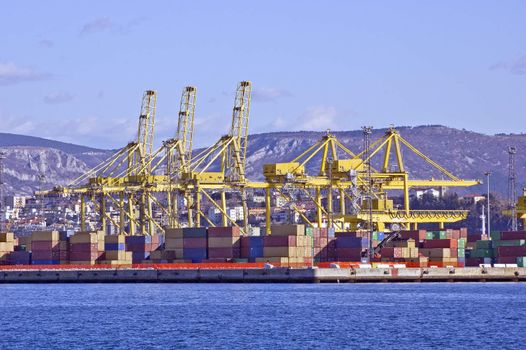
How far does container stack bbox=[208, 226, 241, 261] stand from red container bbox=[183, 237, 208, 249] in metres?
0.42

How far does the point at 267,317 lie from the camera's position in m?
71.9

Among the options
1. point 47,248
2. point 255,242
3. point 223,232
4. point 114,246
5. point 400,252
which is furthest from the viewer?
point 47,248

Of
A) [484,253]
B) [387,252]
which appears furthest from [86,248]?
[484,253]

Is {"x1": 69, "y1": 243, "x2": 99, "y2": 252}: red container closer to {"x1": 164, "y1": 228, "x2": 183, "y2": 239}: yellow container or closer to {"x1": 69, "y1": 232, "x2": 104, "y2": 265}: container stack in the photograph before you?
{"x1": 69, "y1": 232, "x2": 104, "y2": 265}: container stack

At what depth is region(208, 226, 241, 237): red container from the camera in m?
109

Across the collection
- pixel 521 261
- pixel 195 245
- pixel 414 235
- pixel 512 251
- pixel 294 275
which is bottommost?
pixel 294 275

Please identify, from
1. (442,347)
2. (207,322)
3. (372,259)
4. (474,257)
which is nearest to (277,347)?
(442,347)

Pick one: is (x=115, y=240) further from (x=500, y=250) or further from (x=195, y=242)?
(x=500, y=250)

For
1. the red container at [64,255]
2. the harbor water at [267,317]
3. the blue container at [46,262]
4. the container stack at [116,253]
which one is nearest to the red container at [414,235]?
the harbor water at [267,317]

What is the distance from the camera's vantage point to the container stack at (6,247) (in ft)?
401

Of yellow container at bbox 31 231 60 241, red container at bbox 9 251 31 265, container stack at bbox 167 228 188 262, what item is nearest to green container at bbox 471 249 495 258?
container stack at bbox 167 228 188 262

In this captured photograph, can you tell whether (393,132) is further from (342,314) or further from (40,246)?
(342,314)

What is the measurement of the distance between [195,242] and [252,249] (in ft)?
17.0

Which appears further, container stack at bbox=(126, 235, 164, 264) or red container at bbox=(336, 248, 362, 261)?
container stack at bbox=(126, 235, 164, 264)
